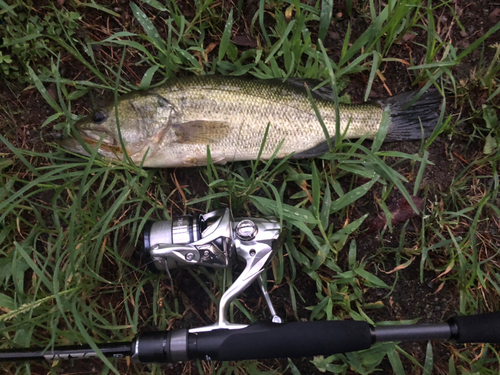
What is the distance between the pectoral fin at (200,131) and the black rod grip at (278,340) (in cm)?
131

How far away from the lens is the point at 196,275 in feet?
8.29

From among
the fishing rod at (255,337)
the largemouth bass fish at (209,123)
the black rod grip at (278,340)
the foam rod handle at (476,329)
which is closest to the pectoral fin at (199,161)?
the largemouth bass fish at (209,123)

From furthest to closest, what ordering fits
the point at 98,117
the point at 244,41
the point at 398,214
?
the point at 244,41
the point at 398,214
the point at 98,117

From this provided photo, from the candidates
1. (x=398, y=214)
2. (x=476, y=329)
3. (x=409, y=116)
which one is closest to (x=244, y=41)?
(x=409, y=116)

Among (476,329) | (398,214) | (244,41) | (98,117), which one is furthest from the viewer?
(244,41)

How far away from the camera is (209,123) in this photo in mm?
2492

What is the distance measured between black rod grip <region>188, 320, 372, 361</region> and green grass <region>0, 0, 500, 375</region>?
53 cm

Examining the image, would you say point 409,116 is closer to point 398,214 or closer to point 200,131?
point 398,214

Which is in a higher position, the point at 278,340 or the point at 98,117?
the point at 98,117

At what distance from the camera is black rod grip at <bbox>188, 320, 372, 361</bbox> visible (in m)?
1.87

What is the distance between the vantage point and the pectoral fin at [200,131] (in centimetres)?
249

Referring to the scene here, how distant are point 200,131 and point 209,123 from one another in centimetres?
9

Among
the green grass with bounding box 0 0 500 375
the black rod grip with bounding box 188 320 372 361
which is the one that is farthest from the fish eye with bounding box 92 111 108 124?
the black rod grip with bounding box 188 320 372 361

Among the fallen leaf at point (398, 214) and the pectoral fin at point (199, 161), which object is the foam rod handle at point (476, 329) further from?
the pectoral fin at point (199, 161)
